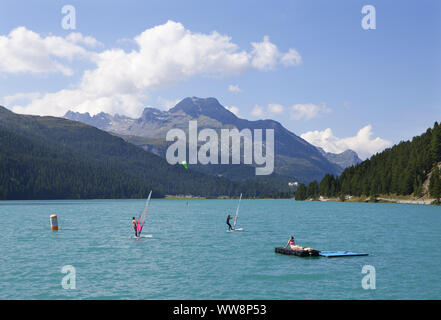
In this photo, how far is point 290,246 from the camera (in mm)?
59062

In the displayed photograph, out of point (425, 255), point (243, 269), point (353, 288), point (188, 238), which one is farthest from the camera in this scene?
point (188, 238)

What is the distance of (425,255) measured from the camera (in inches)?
2308

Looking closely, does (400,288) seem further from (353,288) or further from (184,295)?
(184,295)
